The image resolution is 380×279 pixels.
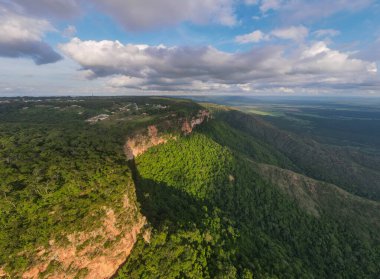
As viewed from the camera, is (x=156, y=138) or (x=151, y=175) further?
(x=156, y=138)

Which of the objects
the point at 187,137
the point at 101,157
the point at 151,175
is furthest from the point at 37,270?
the point at 187,137

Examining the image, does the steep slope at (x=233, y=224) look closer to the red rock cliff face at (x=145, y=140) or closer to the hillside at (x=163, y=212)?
the hillside at (x=163, y=212)

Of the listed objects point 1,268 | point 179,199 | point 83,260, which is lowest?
point 179,199

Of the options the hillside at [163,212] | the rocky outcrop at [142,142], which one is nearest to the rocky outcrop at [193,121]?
the hillside at [163,212]

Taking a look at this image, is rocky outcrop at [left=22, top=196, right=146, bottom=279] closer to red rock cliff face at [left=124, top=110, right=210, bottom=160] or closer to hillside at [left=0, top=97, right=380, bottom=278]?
hillside at [left=0, top=97, right=380, bottom=278]

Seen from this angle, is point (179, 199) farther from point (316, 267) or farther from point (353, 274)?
point (353, 274)

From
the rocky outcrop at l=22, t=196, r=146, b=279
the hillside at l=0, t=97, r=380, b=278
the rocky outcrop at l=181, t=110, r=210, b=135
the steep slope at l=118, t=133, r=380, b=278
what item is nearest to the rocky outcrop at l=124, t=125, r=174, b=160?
the hillside at l=0, t=97, r=380, b=278

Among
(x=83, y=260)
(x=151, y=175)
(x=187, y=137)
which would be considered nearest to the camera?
(x=83, y=260)
